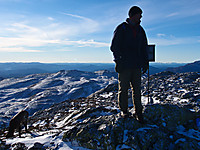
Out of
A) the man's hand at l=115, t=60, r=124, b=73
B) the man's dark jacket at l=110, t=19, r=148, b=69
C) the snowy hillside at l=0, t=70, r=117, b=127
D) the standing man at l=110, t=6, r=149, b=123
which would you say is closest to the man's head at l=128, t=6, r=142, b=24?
the standing man at l=110, t=6, r=149, b=123

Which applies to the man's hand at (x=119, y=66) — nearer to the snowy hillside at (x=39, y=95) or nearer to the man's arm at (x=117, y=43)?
the man's arm at (x=117, y=43)

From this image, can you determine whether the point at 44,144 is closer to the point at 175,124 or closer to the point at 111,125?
the point at 111,125

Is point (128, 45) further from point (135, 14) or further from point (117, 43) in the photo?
point (135, 14)

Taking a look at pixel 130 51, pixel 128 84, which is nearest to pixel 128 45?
pixel 130 51

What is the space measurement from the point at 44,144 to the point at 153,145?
470 cm

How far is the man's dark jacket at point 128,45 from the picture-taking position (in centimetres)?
591

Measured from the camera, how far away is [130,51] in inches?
244

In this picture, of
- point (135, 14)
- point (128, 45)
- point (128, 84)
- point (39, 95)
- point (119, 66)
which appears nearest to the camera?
point (135, 14)

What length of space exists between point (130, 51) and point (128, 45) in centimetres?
26

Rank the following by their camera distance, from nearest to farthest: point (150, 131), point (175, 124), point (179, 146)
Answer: point (179, 146)
point (150, 131)
point (175, 124)

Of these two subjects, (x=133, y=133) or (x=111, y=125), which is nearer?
(x=133, y=133)

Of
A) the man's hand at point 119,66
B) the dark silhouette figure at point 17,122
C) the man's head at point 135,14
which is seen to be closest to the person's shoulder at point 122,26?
the man's head at point 135,14

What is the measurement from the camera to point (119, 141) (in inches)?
235

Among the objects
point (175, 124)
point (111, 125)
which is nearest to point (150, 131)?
point (111, 125)
